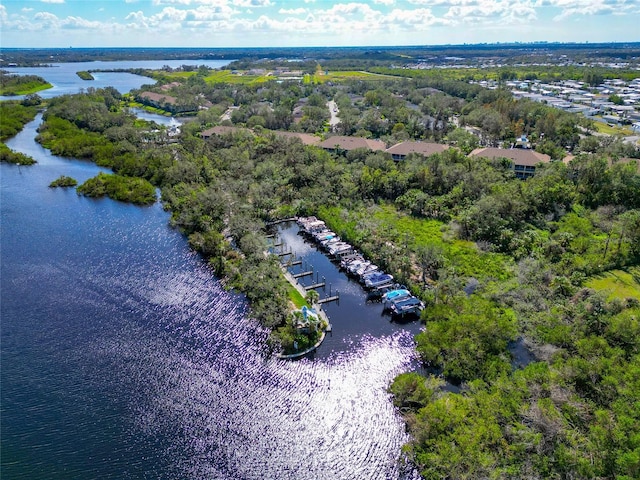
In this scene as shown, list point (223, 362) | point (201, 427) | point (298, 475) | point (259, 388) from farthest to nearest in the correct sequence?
point (223, 362), point (259, 388), point (201, 427), point (298, 475)

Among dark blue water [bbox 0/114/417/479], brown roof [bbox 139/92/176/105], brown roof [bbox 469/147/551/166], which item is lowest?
dark blue water [bbox 0/114/417/479]

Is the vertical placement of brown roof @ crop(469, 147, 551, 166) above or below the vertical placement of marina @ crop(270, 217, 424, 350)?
above

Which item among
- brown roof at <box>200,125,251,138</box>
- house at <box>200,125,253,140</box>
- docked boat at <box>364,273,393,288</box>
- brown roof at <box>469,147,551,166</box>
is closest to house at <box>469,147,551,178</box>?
brown roof at <box>469,147,551,166</box>

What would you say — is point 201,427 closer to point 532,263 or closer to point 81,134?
point 532,263

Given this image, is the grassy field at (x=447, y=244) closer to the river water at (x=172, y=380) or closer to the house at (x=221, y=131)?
the river water at (x=172, y=380)

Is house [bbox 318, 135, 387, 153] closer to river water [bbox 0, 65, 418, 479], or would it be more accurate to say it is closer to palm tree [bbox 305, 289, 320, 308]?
river water [bbox 0, 65, 418, 479]

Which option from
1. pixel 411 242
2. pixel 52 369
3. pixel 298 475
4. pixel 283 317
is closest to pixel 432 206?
pixel 411 242
